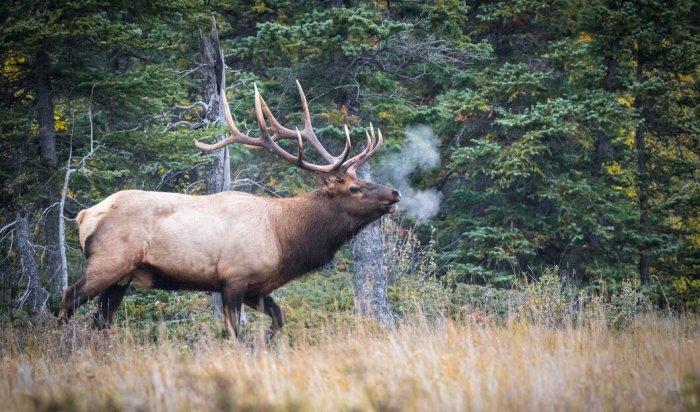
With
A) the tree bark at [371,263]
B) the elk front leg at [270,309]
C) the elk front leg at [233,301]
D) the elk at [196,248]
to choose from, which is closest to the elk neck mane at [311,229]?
the elk at [196,248]

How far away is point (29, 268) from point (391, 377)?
6.61 metres

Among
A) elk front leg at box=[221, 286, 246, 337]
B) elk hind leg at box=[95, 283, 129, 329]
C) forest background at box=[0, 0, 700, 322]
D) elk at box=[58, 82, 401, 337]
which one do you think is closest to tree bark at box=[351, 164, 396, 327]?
forest background at box=[0, 0, 700, 322]

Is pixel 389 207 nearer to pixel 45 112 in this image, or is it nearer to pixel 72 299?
pixel 72 299

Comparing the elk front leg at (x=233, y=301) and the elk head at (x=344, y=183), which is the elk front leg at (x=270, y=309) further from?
the elk head at (x=344, y=183)

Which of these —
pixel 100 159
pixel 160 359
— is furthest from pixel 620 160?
pixel 160 359

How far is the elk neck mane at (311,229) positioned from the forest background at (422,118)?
5.33ft

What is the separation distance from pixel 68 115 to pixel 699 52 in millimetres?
11087

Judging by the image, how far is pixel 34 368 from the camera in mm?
6016

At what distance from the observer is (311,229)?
8883 mm

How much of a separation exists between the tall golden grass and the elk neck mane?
209 centimetres

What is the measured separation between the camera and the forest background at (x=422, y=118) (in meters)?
9.75

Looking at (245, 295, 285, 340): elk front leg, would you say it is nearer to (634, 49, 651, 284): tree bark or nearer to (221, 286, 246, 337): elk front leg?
(221, 286, 246, 337): elk front leg

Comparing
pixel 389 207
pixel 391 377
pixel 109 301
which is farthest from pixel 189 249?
pixel 391 377

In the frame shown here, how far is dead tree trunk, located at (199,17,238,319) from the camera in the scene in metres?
10.6
